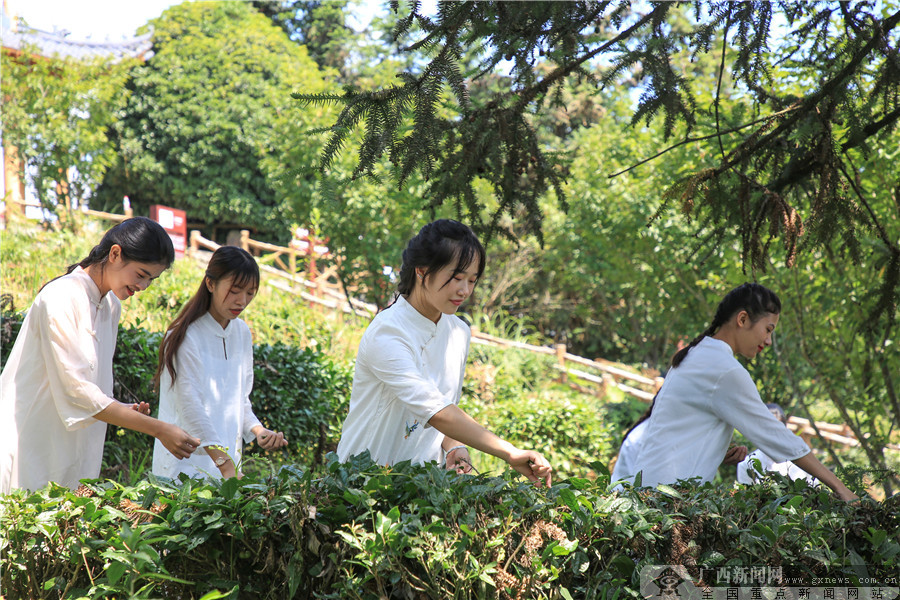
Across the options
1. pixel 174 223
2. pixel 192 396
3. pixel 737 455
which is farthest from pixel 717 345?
pixel 174 223

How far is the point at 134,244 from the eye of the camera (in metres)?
2.61

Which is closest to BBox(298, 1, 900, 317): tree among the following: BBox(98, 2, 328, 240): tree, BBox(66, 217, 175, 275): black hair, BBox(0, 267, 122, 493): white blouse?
BBox(66, 217, 175, 275): black hair

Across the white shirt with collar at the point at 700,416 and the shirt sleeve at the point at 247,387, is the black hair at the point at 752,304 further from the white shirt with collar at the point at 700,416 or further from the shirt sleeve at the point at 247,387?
the shirt sleeve at the point at 247,387

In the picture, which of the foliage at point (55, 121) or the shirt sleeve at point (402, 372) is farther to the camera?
the foliage at point (55, 121)

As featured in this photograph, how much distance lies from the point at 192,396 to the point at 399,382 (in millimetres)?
994

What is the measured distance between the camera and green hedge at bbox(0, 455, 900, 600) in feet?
5.52

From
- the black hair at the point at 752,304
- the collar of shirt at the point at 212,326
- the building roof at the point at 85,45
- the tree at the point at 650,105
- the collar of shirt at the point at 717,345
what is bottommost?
the collar of shirt at the point at 212,326

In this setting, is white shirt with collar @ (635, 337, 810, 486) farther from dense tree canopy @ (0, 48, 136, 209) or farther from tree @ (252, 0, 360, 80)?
tree @ (252, 0, 360, 80)

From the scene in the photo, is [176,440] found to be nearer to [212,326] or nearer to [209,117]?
[212,326]

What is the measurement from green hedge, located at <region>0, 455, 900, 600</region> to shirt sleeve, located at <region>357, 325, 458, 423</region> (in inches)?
9.4

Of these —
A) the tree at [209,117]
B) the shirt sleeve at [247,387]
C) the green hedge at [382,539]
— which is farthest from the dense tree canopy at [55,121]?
the green hedge at [382,539]

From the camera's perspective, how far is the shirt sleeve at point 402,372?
217 centimetres

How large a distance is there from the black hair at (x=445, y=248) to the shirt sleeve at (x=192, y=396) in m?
1.03

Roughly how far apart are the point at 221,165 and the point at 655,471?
1897 cm
